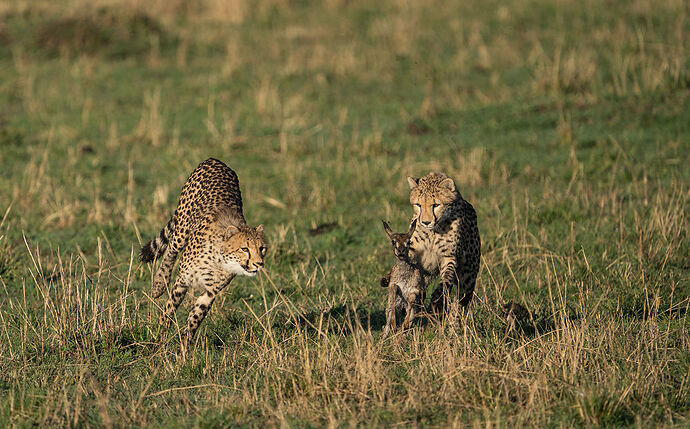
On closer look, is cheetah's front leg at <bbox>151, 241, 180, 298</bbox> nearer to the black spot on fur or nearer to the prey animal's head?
the black spot on fur

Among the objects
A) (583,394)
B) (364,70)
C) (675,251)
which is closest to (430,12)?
(364,70)

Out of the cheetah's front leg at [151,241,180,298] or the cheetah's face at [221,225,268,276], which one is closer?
the cheetah's face at [221,225,268,276]

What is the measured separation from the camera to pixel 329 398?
15.0ft

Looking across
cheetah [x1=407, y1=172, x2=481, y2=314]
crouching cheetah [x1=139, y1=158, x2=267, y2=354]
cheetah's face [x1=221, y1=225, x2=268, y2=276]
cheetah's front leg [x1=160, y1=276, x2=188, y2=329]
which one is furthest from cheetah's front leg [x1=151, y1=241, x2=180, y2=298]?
cheetah [x1=407, y1=172, x2=481, y2=314]

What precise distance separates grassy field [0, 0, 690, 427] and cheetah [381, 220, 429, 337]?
0.18 meters

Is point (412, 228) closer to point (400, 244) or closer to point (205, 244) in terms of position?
point (400, 244)

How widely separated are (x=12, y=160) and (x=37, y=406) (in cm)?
610

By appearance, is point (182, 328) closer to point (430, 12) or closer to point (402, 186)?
point (402, 186)

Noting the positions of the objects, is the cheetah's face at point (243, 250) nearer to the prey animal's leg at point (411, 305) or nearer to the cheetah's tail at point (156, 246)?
the prey animal's leg at point (411, 305)

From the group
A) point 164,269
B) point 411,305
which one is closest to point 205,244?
point 164,269

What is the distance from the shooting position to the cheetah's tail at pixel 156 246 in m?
6.54

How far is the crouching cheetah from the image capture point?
533cm

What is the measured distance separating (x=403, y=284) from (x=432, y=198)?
0.57 m


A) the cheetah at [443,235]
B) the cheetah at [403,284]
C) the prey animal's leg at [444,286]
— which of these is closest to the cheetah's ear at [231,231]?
the cheetah at [403,284]
